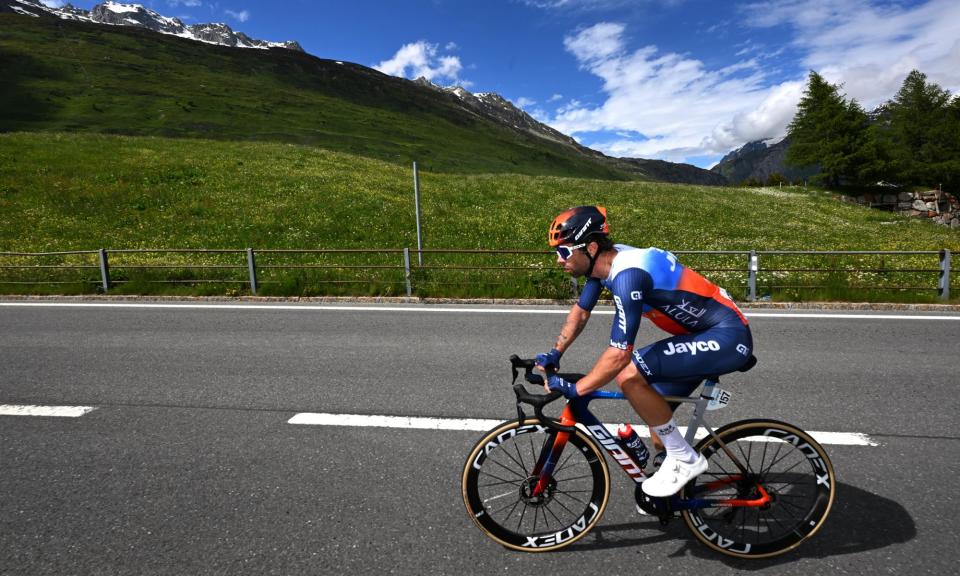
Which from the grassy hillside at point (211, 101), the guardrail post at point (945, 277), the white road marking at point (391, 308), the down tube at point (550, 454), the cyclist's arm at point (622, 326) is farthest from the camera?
the grassy hillside at point (211, 101)

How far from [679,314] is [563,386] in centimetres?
83

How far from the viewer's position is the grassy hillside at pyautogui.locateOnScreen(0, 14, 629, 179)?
79500mm

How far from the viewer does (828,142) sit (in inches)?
1860

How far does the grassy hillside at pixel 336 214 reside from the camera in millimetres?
15578

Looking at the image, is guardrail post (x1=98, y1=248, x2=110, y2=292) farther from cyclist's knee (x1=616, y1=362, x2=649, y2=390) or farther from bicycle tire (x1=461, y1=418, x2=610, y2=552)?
cyclist's knee (x1=616, y1=362, x2=649, y2=390)

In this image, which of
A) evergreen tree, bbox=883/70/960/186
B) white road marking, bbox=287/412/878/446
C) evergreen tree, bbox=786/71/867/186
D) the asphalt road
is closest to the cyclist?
the asphalt road

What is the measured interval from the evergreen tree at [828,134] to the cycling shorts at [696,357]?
53.4m

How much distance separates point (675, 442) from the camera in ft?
9.68

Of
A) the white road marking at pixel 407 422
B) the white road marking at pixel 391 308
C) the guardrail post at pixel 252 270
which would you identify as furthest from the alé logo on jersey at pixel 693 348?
the guardrail post at pixel 252 270

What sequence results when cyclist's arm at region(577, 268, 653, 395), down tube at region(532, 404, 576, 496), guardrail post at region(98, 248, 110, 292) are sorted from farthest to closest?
1. guardrail post at region(98, 248, 110, 292)
2. down tube at region(532, 404, 576, 496)
3. cyclist's arm at region(577, 268, 653, 395)

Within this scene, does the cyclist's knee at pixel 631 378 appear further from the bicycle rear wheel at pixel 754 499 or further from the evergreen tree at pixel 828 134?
the evergreen tree at pixel 828 134

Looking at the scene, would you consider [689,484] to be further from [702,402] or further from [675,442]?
[702,402]

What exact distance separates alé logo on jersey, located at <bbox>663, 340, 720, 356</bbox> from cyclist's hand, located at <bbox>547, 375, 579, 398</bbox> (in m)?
0.58

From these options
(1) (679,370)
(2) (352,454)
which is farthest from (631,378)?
(2) (352,454)
